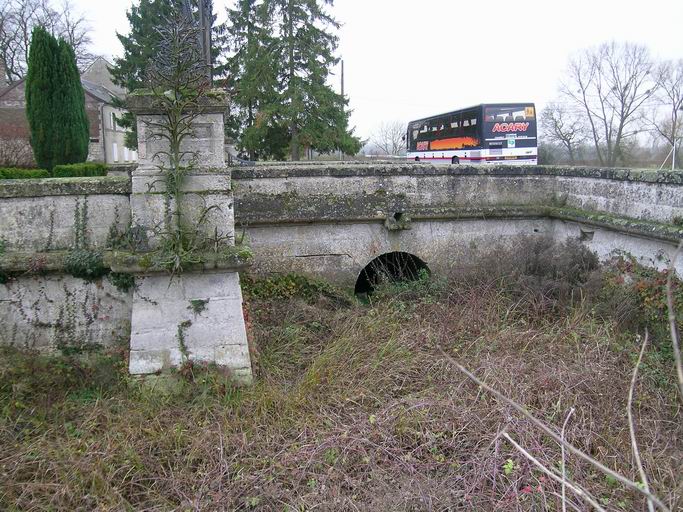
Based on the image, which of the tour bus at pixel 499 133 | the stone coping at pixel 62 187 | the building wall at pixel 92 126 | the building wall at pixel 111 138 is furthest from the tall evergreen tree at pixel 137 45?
the stone coping at pixel 62 187

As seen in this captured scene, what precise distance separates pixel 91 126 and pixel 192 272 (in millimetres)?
31239

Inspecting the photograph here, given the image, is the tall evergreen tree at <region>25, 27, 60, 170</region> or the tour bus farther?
the tour bus

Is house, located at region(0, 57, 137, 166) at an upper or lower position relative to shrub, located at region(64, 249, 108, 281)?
upper

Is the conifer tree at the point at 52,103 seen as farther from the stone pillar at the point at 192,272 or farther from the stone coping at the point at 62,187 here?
the stone pillar at the point at 192,272

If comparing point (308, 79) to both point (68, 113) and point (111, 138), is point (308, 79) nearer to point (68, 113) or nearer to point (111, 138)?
point (68, 113)

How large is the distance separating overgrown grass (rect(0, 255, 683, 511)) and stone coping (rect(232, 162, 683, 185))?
5.79ft

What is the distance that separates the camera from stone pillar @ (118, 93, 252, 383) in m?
4.36

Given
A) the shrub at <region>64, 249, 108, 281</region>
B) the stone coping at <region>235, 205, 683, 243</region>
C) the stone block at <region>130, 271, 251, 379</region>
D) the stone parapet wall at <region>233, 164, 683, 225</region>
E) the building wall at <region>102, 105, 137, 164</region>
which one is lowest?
the stone block at <region>130, 271, 251, 379</region>

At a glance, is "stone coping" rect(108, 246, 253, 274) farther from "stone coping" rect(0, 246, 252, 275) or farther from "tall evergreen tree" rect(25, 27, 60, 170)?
"tall evergreen tree" rect(25, 27, 60, 170)

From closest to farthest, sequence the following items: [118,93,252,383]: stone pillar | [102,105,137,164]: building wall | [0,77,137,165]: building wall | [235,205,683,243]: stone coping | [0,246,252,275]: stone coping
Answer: [0,246,252,275]: stone coping, [118,93,252,383]: stone pillar, [235,205,683,243]: stone coping, [0,77,137,165]: building wall, [102,105,137,164]: building wall

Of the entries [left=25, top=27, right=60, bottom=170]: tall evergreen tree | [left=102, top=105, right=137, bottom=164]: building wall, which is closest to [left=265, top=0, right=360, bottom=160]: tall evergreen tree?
[left=25, top=27, right=60, bottom=170]: tall evergreen tree

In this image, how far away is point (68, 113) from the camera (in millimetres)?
16547

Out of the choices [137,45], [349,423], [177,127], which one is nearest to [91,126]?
[137,45]

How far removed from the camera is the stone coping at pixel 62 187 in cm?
463
